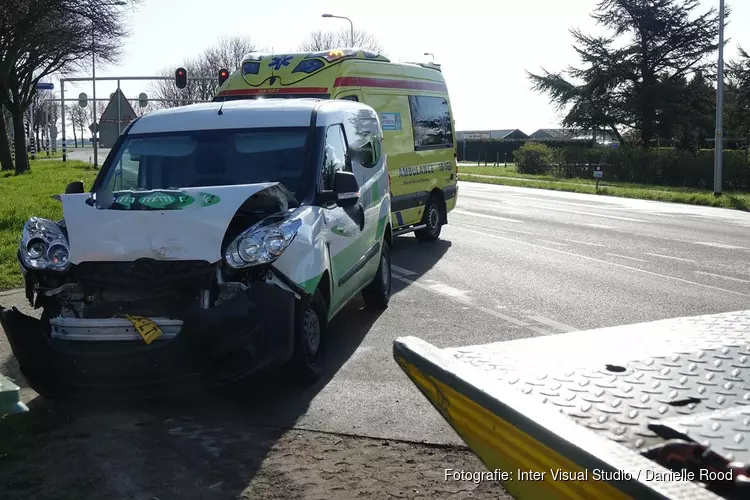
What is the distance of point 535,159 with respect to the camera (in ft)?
155

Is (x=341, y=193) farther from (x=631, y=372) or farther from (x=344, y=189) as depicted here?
(x=631, y=372)

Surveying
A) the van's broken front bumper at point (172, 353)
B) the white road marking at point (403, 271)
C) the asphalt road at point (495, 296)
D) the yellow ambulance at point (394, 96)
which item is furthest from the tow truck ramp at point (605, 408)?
the yellow ambulance at point (394, 96)

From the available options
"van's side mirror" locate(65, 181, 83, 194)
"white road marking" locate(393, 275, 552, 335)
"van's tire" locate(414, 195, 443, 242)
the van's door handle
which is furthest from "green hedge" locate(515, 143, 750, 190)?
"van's side mirror" locate(65, 181, 83, 194)

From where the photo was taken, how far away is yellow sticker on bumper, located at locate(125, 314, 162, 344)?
16.4 ft

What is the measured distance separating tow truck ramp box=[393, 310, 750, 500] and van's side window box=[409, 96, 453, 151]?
1019 centimetres

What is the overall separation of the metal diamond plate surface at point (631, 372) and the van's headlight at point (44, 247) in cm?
342

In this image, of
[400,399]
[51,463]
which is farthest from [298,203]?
[51,463]

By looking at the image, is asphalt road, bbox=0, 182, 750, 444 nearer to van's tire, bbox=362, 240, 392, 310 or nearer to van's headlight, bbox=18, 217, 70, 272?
van's tire, bbox=362, 240, 392, 310

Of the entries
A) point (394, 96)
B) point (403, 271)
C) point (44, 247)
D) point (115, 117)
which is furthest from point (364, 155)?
point (115, 117)

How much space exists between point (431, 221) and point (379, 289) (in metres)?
5.36

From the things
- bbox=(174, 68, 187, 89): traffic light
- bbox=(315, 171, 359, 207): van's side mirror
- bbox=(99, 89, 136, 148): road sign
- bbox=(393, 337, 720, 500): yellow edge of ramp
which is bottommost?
bbox=(393, 337, 720, 500): yellow edge of ramp

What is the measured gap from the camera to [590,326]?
764cm

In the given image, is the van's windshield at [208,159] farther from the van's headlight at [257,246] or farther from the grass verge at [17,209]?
the grass verge at [17,209]

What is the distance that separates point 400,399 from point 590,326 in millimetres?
2745
